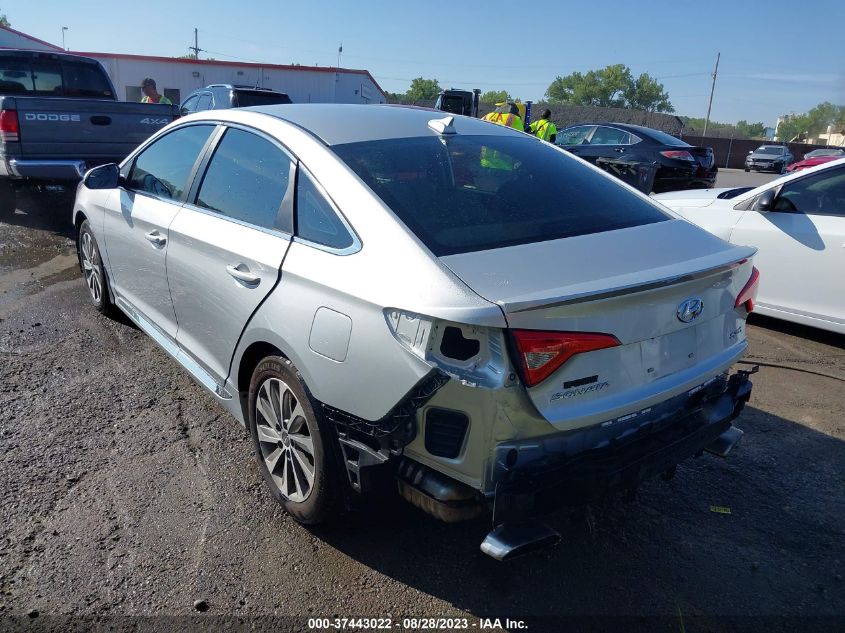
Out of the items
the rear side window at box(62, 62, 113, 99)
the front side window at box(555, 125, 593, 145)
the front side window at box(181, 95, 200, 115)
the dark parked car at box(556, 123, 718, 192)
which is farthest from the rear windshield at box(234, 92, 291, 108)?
the dark parked car at box(556, 123, 718, 192)

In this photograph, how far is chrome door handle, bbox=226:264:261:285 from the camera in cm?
285

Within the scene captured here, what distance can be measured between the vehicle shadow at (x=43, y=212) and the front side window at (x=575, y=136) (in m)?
9.57

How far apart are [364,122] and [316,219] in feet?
2.41

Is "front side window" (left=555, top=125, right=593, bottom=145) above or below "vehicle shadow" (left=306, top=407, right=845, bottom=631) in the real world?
above

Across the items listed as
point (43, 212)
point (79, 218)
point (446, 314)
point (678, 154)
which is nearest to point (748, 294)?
point (446, 314)

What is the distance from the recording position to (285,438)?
113 inches

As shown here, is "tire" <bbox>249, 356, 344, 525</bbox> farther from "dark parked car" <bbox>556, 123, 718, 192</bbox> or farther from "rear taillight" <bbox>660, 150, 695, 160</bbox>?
"rear taillight" <bbox>660, 150, 695, 160</bbox>

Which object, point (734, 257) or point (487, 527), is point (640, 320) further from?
point (487, 527)

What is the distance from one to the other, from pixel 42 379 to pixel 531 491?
135 inches

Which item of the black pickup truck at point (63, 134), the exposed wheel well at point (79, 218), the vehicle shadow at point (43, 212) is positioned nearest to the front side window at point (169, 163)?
the exposed wheel well at point (79, 218)

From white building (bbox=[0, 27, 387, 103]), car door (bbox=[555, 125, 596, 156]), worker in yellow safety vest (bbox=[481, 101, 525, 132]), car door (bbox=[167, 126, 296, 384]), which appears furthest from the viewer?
white building (bbox=[0, 27, 387, 103])

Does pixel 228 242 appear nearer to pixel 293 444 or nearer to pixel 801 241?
pixel 293 444

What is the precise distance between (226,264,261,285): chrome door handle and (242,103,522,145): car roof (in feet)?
2.11

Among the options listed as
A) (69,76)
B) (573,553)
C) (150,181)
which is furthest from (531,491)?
(69,76)
